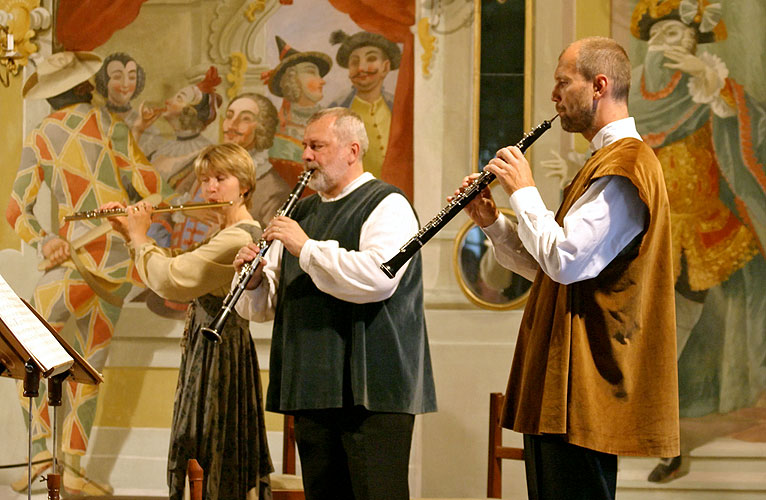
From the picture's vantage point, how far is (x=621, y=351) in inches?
94.3

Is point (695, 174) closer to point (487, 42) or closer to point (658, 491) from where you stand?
point (487, 42)

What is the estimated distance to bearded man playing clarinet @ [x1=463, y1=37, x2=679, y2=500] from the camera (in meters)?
2.38

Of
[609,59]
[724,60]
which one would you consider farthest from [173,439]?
[724,60]

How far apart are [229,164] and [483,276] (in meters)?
1.70

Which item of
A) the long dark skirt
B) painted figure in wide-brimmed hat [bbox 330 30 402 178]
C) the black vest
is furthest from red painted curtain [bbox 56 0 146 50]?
the black vest

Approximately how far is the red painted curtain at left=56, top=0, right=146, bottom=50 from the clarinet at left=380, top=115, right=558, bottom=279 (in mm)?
3158

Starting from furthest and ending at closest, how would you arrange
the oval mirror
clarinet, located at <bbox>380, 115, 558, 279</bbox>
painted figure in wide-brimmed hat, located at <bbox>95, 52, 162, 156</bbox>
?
painted figure in wide-brimmed hat, located at <bbox>95, 52, 162, 156</bbox> < the oval mirror < clarinet, located at <bbox>380, 115, 558, 279</bbox>

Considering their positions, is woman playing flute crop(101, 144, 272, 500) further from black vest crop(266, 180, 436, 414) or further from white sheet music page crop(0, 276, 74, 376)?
white sheet music page crop(0, 276, 74, 376)

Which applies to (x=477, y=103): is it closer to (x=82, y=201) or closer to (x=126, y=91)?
(x=126, y=91)

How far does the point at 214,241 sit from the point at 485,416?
77.8 inches

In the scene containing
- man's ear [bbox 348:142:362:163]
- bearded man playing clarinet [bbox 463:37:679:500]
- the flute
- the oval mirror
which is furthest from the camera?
the oval mirror

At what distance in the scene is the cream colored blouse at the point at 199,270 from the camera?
3.85 m

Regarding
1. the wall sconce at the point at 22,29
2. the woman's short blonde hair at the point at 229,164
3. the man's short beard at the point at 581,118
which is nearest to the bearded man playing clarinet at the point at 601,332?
the man's short beard at the point at 581,118

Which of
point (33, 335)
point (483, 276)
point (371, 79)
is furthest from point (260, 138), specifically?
point (33, 335)
